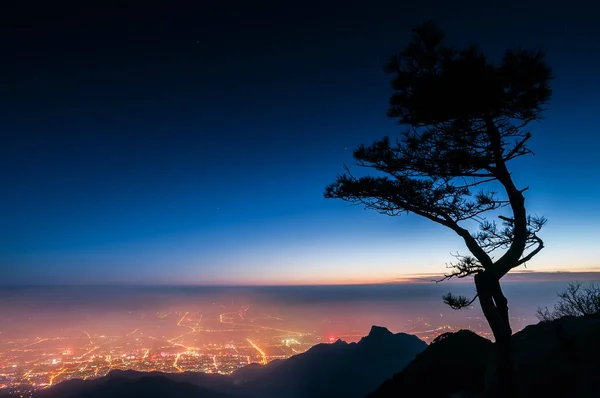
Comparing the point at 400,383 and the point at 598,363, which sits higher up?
the point at 598,363

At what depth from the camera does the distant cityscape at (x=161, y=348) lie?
328 feet

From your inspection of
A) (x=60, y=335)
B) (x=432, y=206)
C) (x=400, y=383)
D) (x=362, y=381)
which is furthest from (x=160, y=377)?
(x=60, y=335)

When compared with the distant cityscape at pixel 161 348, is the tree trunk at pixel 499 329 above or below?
above

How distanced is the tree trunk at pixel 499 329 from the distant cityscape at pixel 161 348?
310 feet

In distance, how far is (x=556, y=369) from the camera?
296 inches

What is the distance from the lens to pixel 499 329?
729 centimetres

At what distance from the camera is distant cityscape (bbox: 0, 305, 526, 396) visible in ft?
328

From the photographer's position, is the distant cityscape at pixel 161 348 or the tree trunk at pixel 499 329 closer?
the tree trunk at pixel 499 329

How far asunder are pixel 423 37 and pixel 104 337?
21385cm

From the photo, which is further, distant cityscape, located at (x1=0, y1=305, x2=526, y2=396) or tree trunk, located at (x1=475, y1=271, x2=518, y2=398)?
distant cityscape, located at (x1=0, y1=305, x2=526, y2=396)

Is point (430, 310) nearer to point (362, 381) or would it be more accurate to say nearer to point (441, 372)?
point (362, 381)

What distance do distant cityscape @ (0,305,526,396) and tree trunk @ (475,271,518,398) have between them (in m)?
94.4

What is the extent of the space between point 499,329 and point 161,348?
161 m

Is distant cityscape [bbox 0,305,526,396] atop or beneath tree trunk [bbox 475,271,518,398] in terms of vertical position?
beneath
